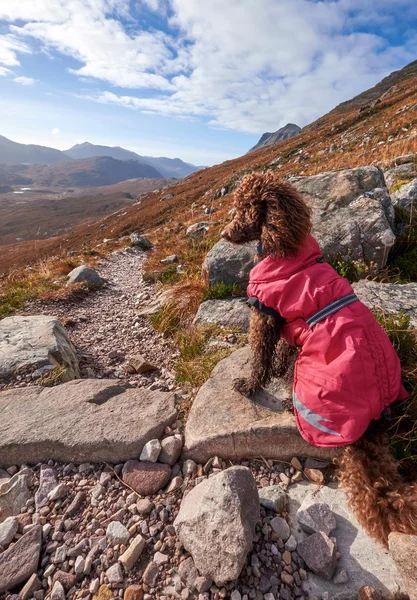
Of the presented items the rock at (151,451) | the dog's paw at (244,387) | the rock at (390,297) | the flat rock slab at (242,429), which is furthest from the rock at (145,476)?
the rock at (390,297)

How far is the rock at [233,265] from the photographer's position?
6328 millimetres

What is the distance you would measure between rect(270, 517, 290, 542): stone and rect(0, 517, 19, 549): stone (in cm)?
202

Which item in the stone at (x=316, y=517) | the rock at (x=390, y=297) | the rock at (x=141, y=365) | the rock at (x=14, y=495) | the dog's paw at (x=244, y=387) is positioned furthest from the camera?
the rock at (x=141, y=365)

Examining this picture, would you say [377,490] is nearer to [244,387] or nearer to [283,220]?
[244,387]

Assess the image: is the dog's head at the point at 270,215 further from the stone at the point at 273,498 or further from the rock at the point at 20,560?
the rock at the point at 20,560

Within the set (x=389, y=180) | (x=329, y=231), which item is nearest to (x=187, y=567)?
(x=329, y=231)

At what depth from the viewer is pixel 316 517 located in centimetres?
226

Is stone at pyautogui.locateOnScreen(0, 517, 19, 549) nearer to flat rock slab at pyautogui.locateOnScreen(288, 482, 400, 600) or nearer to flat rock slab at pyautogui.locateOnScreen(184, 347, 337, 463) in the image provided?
flat rock slab at pyautogui.locateOnScreen(184, 347, 337, 463)

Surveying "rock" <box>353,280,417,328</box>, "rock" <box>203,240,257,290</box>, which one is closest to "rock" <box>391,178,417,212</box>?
"rock" <box>353,280,417,328</box>

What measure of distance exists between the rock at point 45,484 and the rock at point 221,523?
128 cm

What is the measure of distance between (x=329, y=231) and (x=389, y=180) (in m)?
3.42

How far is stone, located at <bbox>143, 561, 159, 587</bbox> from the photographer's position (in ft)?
6.68

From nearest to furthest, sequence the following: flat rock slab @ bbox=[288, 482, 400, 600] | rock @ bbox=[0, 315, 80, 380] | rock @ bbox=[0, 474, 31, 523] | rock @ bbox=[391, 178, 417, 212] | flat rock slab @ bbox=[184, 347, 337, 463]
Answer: flat rock slab @ bbox=[288, 482, 400, 600] < rock @ bbox=[0, 474, 31, 523] < flat rock slab @ bbox=[184, 347, 337, 463] < rock @ bbox=[0, 315, 80, 380] < rock @ bbox=[391, 178, 417, 212]

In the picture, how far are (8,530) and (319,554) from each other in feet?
7.72
